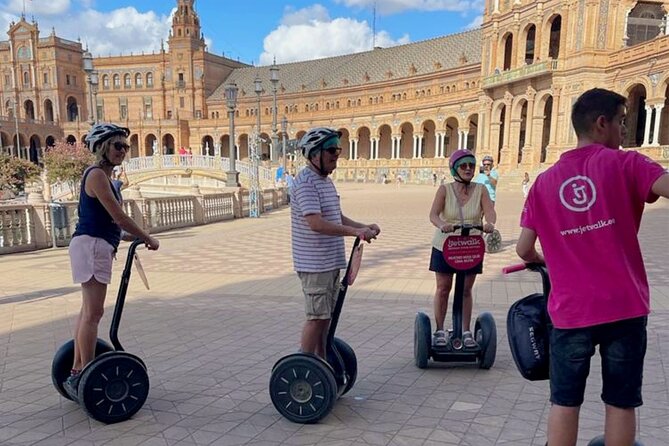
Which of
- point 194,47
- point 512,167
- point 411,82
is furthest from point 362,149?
point 194,47

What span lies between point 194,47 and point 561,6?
204ft

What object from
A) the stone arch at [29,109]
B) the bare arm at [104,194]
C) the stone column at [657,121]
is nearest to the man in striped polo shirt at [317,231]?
the bare arm at [104,194]

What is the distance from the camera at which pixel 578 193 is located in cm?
203

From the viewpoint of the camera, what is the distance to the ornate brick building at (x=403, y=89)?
36156 mm

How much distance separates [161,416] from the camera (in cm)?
338

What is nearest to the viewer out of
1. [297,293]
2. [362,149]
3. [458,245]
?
[458,245]

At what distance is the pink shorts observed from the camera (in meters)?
3.14

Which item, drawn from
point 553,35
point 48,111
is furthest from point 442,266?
point 48,111

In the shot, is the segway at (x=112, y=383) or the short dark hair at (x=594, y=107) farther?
the segway at (x=112, y=383)

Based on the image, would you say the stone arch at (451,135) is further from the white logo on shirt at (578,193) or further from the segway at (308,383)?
the white logo on shirt at (578,193)

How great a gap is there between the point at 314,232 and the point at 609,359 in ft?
Answer: 5.73

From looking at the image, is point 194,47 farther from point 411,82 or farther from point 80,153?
point 80,153

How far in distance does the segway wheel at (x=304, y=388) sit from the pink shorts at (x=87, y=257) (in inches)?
52.9

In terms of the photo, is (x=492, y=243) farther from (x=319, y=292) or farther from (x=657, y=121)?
(x=657, y=121)
